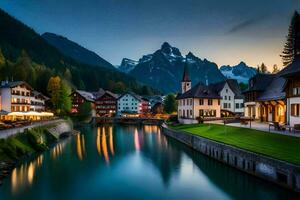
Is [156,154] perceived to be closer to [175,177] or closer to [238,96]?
[175,177]

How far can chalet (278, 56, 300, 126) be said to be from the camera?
3906 centimetres

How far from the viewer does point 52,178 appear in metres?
35.2

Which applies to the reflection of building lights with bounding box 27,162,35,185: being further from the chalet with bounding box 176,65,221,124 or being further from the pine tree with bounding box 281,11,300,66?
the pine tree with bounding box 281,11,300,66

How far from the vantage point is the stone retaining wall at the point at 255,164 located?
2532cm

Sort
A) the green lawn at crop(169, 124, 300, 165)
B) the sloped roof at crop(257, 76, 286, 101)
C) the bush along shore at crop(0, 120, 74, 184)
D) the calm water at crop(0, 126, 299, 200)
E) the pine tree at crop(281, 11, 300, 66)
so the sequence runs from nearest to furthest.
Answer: the calm water at crop(0, 126, 299, 200) < the green lawn at crop(169, 124, 300, 165) < the bush along shore at crop(0, 120, 74, 184) < the sloped roof at crop(257, 76, 286, 101) < the pine tree at crop(281, 11, 300, 66)

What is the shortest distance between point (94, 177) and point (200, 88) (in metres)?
52.1

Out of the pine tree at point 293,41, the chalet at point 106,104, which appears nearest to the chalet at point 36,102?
the chalet at point 106,104

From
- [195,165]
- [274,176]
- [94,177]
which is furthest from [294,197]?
[94,177]

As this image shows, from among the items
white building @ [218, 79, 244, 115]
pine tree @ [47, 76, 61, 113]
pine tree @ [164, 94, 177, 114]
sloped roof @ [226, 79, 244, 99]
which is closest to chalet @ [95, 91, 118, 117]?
pine tree @ [164, 94, 177, 114]

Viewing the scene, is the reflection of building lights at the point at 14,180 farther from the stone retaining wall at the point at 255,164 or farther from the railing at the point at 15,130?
the stone retaining wall at the point at 255,164

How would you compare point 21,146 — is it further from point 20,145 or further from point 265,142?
point 265,142

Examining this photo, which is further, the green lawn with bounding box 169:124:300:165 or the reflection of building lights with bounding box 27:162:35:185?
the reflection of building lights with bounding box 27:162:35:185

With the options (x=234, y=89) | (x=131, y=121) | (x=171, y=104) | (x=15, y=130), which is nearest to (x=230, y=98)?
(x=234, y=89)

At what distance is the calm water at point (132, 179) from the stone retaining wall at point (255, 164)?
0.73 metres
